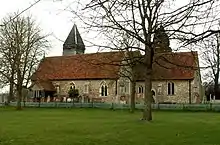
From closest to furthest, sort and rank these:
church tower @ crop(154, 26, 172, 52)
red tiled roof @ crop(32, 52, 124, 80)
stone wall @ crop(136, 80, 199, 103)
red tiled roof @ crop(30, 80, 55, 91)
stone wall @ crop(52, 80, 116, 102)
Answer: church tower @ crop(154, 26, 172, 52), stone wall @ crop(136, 80, 199, 103), stone wall @ crop(52, 80, 116, 102), red tiled roof @ crop(30, 80, 55, 91), red tiled roof @ crop(32, 52, 124, 80)

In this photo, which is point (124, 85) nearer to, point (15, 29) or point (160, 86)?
point (160, 86)

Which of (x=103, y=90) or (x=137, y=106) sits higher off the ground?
(x=103, y=90)

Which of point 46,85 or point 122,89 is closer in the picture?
point 122,89

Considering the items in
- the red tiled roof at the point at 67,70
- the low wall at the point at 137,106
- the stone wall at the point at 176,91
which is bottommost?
the low wall at the point at 137,106

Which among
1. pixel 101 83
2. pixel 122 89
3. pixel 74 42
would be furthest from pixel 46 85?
pixel 74 42

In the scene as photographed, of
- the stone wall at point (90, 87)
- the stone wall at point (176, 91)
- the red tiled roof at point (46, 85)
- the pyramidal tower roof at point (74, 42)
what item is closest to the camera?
the pyramidal tower roof at point (74, 42)

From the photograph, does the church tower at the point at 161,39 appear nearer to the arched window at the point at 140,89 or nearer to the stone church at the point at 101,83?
the stone church at the point at 101,83

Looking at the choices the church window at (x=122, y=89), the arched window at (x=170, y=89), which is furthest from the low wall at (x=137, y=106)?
the arched window at (x=170, y=89)

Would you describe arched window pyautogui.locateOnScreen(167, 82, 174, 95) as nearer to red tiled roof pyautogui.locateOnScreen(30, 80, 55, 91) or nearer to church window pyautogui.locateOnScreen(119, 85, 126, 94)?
church window pyautogui.locateOnScreen(119, 85, 126, 94)

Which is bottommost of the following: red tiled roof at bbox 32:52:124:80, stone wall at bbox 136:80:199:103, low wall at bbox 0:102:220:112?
low wall at bbox 0:102:220:112

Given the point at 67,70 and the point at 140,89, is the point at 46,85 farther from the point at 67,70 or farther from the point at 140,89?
the point at 140,89

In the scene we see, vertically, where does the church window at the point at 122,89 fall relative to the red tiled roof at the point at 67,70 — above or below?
below

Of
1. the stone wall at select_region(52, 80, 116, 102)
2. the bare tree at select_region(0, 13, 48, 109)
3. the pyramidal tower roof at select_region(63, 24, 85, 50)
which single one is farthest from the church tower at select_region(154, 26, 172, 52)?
the stone wall at select_region(52, 80, 116, 102)

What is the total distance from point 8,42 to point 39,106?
15763mm
